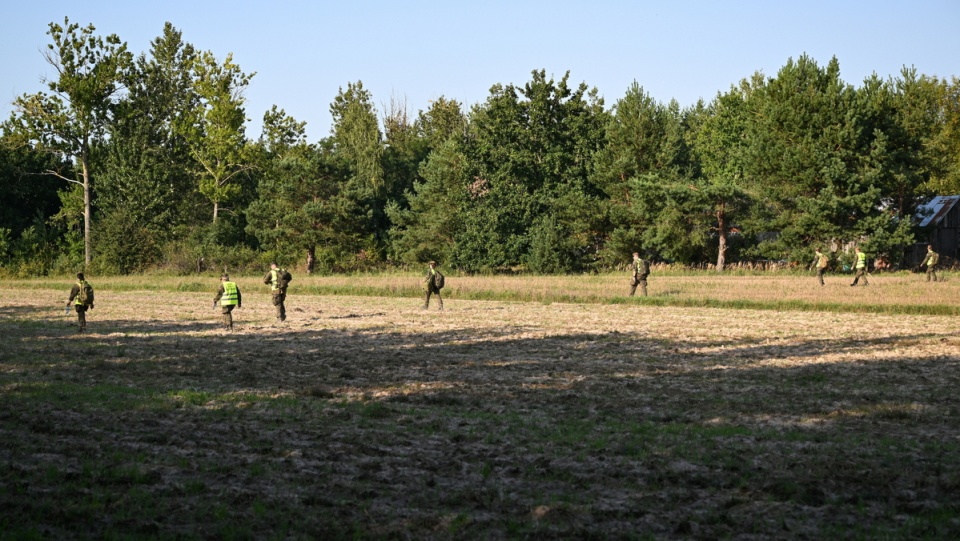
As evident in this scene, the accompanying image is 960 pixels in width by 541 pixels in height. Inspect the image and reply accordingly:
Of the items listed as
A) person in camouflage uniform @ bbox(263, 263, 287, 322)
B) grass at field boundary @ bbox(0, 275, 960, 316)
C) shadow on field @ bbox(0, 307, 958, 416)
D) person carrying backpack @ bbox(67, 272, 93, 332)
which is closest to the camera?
shadow on field @ bbox(0, 307, 958, 416)

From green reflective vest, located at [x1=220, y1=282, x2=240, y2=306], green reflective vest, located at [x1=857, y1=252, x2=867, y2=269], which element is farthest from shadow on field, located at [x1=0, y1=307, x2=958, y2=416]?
green reflective vest, located at [x1=857, y1=252, x2=867, y2=269]

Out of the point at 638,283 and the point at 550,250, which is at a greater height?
the point at 550,250

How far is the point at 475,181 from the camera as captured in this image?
2625 inches

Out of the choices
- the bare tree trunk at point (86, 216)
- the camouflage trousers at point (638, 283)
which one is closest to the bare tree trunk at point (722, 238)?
the camouflage trousers at point (638, 283)

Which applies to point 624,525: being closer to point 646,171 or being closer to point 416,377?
point 416,377

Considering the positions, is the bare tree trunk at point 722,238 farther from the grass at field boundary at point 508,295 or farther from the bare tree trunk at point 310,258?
the bare tree trunk at point 310,258

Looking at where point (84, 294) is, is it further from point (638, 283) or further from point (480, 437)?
point (638, 283)

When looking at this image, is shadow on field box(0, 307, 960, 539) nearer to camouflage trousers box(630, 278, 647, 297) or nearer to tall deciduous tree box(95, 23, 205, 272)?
camouflage trousers box(630, 278, 647, 297)

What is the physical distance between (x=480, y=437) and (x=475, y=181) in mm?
55742

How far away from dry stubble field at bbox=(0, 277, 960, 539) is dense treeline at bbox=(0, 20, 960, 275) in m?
34.0

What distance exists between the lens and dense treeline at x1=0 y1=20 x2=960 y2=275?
183 feet

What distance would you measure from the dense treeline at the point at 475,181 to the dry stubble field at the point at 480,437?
34.0 m

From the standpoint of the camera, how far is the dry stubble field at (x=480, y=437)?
812cm

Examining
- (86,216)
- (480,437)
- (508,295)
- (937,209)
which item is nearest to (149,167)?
(86,216)
